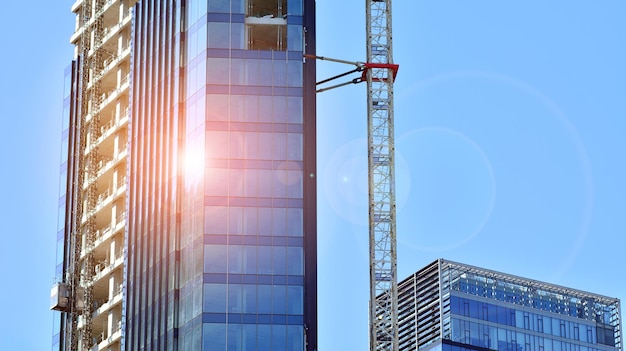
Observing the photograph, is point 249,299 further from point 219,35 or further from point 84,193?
point 84,193

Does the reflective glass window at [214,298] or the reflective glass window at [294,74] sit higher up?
the reflective glass window at [294,74]

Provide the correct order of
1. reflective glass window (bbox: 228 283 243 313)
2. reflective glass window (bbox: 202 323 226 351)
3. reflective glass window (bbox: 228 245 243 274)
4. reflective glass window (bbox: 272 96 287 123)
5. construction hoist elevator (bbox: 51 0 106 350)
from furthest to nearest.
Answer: construction hoist elevator (bbox: 51 0 106 350) → reflective glass window (bbox: 272 96 287 123) → reflective glass window (bbox: 228 245 243 274) → reflective glass window (bbox: 228 283 243 313) → reflective glass window (bbox: 202 323 226 351)

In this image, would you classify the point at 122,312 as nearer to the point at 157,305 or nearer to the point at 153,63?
the point at 157,305

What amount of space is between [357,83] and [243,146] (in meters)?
26.7

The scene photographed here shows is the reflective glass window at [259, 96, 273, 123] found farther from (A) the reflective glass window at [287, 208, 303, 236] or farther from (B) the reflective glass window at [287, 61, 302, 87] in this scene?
(A) the reflective glass window at [287, 208, 303, 236]

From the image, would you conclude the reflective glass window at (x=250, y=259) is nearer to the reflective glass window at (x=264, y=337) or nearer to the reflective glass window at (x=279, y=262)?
the reflective glass window at (x=279, y=262)

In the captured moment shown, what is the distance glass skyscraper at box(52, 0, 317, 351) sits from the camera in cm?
13875

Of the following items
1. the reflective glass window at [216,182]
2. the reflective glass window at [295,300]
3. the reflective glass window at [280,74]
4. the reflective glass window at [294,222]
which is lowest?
the reflective glass window at [295,300]

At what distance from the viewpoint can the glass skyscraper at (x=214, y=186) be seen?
455 feet

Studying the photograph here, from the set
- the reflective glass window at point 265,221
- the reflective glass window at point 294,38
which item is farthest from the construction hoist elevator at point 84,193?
the reflective glass window at point 294,38

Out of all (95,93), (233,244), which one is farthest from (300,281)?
(95,93)

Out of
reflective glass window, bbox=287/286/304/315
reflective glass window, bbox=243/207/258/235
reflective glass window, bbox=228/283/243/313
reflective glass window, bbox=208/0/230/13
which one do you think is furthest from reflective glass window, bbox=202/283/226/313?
reflective glass window, bbox=208/0/230/13

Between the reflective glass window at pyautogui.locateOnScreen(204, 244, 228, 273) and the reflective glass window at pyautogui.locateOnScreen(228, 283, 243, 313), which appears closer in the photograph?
the reflective glass window at pyautogui.locateOnScreen(228, 283, 243, 313)

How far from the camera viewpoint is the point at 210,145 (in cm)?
14388
